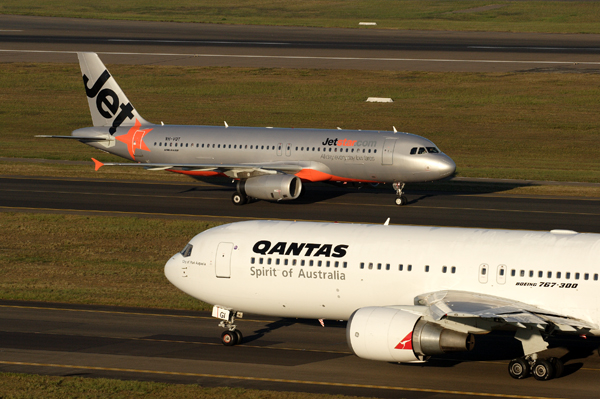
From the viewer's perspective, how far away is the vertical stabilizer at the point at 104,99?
64.4m

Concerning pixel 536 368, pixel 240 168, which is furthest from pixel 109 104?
pixel 536 368

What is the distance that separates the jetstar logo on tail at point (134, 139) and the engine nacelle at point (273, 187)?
31.7ft

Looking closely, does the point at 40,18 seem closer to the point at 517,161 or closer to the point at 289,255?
the point at 517,161

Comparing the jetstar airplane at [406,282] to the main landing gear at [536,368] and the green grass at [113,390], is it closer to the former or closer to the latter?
the main landing gear at [536,368]

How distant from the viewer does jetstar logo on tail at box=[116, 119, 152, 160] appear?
6331 centimetres

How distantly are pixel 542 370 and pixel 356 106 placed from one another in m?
73.7

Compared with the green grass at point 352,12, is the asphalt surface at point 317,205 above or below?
below

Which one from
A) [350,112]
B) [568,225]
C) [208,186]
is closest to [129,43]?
[350,112]

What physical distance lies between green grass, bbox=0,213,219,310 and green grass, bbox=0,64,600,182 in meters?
24.5

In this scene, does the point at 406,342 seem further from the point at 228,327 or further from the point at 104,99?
the point at 104,99

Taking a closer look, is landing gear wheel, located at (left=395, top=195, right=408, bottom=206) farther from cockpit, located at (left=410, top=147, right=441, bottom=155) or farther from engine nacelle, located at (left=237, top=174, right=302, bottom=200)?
engine nacelle, located at (left=237, top=174, right=302, bottom=200)

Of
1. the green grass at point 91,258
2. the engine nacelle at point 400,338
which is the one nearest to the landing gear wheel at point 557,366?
the engine nacelle at point 400,338

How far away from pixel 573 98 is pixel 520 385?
77.3 m

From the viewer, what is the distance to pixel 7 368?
2980 cm
